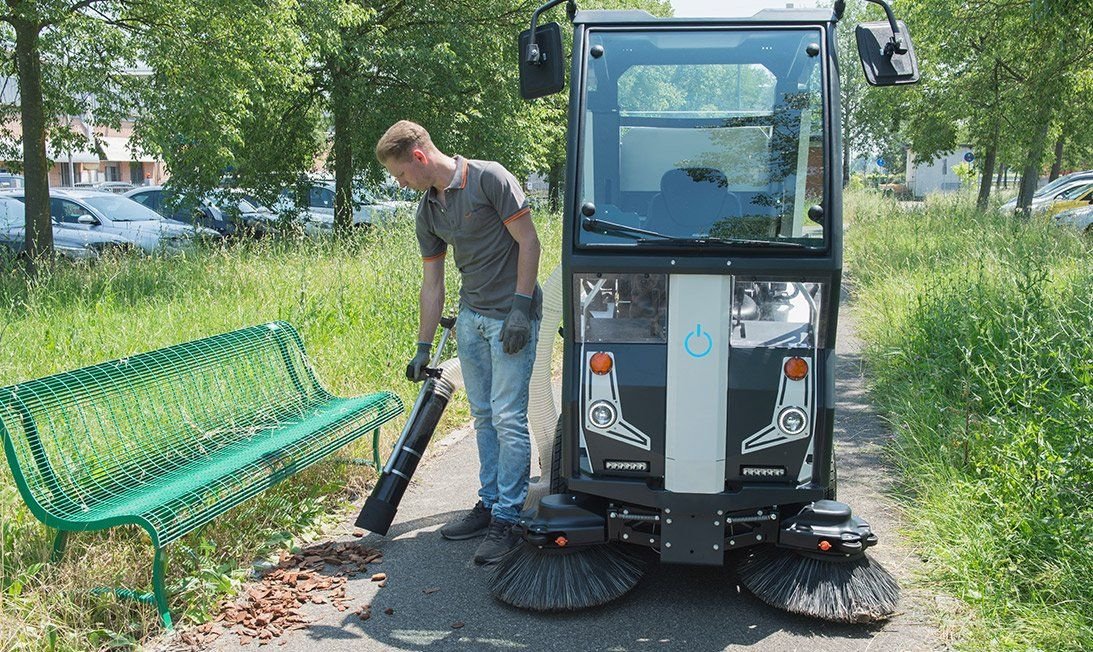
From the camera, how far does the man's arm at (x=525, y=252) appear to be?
4879mm

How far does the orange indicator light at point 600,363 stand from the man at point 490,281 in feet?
2.18

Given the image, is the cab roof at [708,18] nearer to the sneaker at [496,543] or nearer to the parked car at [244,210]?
the sneaker at [496,543]

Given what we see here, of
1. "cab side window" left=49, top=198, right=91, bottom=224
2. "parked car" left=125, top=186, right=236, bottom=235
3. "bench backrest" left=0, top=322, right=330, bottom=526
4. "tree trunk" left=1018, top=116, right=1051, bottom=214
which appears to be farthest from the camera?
"cab side window" left=49, top=198, right=91, bottom=224

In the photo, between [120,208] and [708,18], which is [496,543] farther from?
[120,208]

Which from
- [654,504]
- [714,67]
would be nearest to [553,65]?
[714,67]

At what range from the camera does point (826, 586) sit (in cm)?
425

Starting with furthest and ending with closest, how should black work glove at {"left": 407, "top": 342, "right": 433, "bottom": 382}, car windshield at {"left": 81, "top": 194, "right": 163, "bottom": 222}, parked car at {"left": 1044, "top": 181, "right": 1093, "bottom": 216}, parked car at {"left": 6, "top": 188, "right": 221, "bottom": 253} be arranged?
parked car at {"left": 1044, "top": 181, "right": 1093, "bottom": 216}
car windshield at {"left": 81, "top": 194, "right": 163, "bottom": 222}
parked car at {"left": 6, "top": 188, "right": 221, "bottom": 253}
black work glove at {"left": 407, "top": 342, "right": 433, "bottom": 382}

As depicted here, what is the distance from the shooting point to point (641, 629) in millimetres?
4266

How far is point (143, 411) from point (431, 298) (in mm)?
1574

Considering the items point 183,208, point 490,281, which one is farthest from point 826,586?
point 183,208

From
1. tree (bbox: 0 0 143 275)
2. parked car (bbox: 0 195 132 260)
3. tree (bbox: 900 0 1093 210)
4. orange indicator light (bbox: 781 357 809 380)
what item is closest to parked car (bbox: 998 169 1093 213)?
tree (bbox: 900 0 1093 210)

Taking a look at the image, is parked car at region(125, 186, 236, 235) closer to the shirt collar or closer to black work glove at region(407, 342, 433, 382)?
black work glove at region(407, 342, 433, 382)

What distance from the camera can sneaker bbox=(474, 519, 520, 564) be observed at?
502cm

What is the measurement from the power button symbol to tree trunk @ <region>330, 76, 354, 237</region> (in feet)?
46.5
